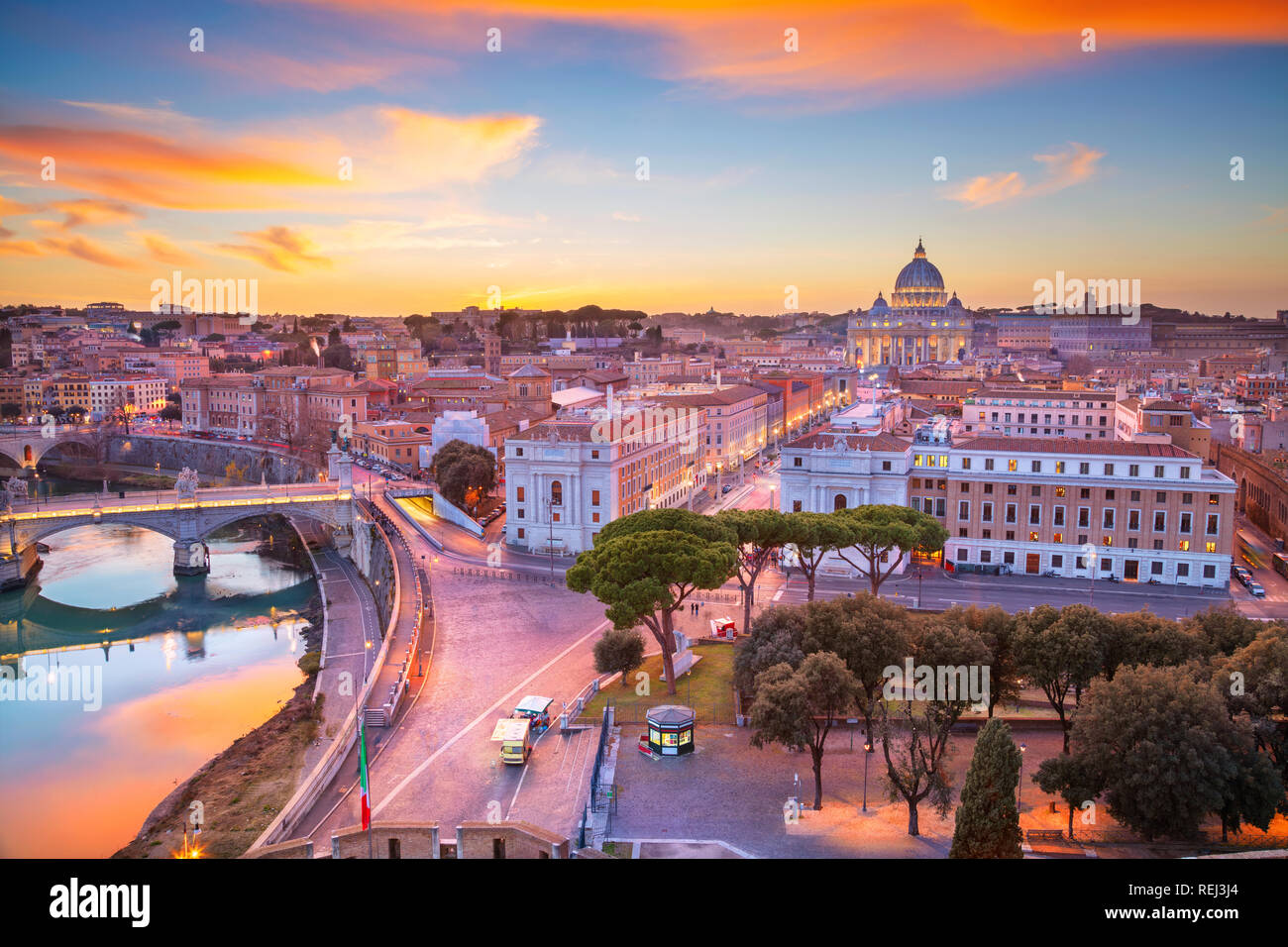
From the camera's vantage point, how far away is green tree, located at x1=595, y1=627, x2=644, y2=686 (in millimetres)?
20000

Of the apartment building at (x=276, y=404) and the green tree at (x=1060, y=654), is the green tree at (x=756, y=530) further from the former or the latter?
the apartment building at (x=276, y=404)

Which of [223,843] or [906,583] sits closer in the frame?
[223,843]

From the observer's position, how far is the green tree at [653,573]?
767 inches

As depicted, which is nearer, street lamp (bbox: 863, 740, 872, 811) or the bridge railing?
the bridge railing

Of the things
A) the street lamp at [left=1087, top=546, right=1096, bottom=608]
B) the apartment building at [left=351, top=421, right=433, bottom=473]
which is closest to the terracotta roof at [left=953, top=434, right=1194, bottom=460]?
the street lamp at [left=1087, top=546, right=1096, bottom=608]

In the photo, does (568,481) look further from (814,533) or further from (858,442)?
(814,533)

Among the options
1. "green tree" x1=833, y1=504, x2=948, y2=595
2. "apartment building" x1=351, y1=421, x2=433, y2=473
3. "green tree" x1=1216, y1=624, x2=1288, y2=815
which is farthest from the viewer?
"apartment building" x1=351, y1=421, x2=433, y2=473

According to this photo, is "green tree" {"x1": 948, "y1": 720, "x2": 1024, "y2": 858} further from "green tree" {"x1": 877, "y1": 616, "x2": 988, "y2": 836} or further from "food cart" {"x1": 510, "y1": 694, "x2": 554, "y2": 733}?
"food cart" {"x1": 510, "y1": 694, "x2": 554, "y2": 733}

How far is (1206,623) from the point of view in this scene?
17156mm

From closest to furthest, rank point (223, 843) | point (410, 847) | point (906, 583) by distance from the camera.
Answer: point (410, 847) → point (223, 843) → point (906, 583)

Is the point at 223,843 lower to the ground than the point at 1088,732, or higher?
lower

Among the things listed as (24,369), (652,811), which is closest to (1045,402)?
(652,811)

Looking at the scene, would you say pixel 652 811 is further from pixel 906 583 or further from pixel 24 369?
pixel 24 369

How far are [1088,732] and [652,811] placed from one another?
6.41m
